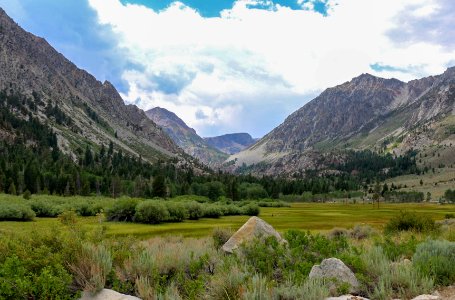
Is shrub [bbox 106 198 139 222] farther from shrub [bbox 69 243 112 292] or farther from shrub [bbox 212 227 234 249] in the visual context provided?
shrub [bbox 69 243 112 292]

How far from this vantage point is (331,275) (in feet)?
37.0

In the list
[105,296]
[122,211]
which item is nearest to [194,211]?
[122,211]

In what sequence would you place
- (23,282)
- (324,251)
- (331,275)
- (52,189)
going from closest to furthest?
(23,282) < (331,275) < (324,251) < (52,189)

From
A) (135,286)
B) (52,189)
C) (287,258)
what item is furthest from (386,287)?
(52,189)

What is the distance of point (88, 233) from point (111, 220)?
54.6m

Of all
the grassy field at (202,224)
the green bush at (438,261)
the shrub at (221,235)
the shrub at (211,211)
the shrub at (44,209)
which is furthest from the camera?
the shrub at (211,211)

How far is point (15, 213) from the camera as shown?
2259 inches

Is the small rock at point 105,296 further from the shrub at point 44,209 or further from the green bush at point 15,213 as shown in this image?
the shrub at point 44,209

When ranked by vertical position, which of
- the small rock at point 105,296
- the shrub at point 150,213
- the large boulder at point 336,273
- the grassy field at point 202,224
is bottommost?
the grassy field at point 202,224

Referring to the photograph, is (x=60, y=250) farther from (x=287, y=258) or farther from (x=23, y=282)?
(x=287, y=258)

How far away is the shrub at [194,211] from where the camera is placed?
7600 cm

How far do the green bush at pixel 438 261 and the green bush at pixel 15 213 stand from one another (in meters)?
56.2

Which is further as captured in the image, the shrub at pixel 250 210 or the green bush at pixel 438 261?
the shrub at pixel 250 210

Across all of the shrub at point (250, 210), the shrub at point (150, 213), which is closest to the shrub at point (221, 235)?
the shrub at point (150, 213)
